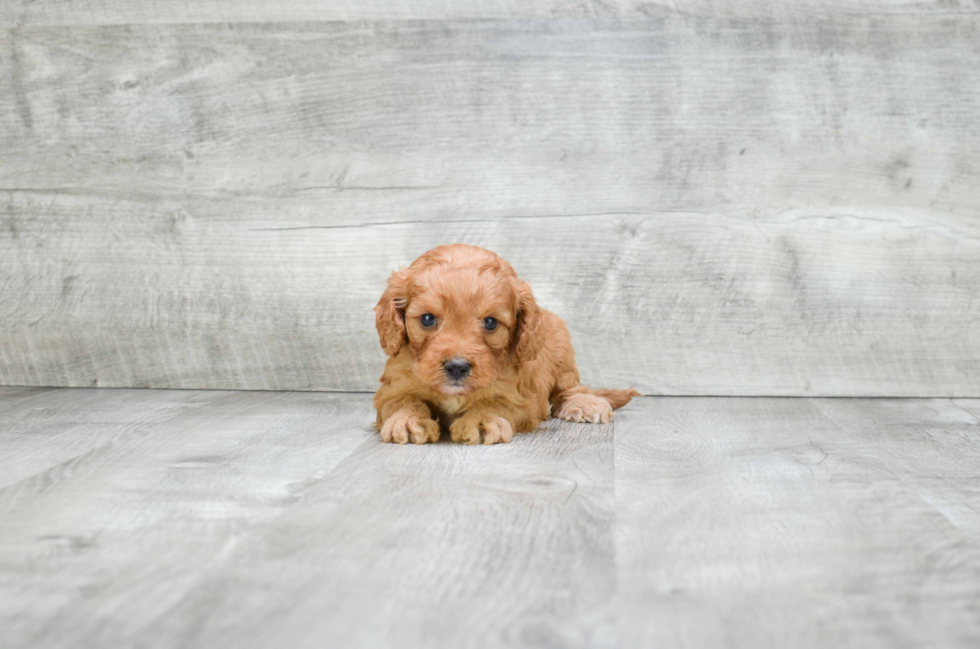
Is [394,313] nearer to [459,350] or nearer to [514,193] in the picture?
[459,350]

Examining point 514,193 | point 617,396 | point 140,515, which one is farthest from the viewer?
point 514,193

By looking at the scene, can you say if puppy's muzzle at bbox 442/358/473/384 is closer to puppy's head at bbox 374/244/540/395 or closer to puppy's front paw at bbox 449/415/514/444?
puppy's head at bbox 374/244/540/395

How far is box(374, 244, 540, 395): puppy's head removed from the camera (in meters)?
2.32

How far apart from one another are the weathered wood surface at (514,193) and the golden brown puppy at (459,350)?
35.4 inches

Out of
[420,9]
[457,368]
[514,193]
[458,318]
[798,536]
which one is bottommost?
[798,536]

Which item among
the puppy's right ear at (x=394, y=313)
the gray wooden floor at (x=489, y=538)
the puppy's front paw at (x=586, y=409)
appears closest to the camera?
the gray wooden floor at (x=489, y=538)

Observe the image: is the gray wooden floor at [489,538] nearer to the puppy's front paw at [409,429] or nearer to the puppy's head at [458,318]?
the puppy's front paw at [409,429]

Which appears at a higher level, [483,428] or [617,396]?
[483,428]

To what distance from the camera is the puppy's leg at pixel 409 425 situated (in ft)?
7.75

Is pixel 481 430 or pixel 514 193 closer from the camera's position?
pixel 481 430

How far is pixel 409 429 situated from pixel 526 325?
0.46m

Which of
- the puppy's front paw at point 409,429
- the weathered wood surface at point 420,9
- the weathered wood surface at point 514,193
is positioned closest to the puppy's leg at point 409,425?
the puppy's front paw at point 409,429

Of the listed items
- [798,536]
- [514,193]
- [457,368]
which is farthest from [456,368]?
[514,193]

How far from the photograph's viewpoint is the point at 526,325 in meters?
2.51
